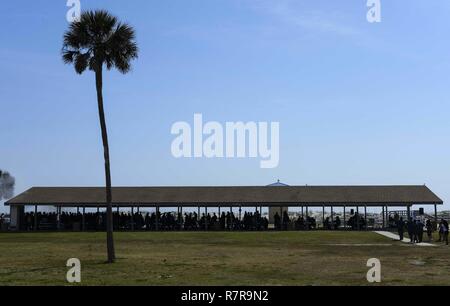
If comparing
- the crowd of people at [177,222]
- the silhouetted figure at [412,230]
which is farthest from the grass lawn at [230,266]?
the crowd of people at [177,222]

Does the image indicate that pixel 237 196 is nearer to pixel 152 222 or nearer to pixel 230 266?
pixel 152 222

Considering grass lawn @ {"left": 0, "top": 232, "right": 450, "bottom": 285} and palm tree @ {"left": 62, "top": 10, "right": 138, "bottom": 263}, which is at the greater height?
palm tree @ {"left": 62, "top": 10, "right": 138, "bottom": 263}

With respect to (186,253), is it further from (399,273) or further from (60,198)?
(60,198)

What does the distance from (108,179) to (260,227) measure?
3053 cm

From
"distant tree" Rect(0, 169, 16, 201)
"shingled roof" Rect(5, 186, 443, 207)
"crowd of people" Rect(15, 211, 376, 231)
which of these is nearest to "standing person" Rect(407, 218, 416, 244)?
"crowd of people" Rect(15, 211, 376, 231)

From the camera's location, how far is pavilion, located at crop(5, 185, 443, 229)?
55000mm

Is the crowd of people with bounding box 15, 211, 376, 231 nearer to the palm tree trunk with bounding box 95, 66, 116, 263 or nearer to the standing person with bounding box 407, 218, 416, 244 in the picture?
the standing person with bounding box 407, 218, 416, 244

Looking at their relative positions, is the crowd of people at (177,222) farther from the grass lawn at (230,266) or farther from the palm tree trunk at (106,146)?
the palm tree trunk at (106,146)

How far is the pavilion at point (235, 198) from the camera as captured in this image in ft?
180

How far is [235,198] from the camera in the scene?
2227 inches

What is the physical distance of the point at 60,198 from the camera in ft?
192
